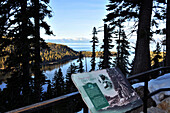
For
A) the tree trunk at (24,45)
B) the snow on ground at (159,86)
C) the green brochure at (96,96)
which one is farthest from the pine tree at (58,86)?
the green brochure at (96,96)

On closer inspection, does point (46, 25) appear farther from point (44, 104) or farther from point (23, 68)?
point (44, 104)

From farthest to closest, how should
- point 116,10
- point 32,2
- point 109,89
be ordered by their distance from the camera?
point 116,10, point 32,2, point 109,89

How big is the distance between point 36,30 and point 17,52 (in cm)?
279

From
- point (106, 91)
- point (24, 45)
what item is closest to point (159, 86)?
point (106, 91)

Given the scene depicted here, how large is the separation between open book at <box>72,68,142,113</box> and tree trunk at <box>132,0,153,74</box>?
7.59m

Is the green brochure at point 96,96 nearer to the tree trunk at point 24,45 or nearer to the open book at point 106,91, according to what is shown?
the open book at point 106,91

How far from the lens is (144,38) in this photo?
30.9ft

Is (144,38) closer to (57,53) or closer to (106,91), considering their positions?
(106,91)

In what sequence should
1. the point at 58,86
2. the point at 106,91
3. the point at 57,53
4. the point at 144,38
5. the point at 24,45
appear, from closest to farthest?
the point at 106,91 < the point at 144,38 < the point at 24,45 < the point at 58,86 < the point at 57,53

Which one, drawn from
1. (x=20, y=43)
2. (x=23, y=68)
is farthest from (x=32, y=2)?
(x=23, y=68)

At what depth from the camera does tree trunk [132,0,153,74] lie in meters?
9.23

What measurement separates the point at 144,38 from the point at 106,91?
27.7 feet

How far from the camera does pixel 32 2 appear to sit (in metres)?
12.3

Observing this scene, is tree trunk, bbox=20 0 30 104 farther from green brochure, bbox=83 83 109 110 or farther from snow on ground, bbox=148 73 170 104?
green brochure, bbox=83 83 109 110
